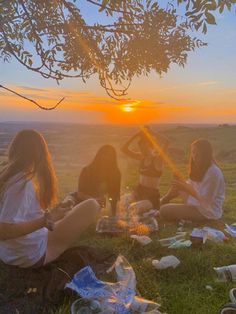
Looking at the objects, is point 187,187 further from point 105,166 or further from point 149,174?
point 105,166

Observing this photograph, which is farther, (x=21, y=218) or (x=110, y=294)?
(x=21, y=218)

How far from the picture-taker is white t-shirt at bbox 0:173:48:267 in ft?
15.7

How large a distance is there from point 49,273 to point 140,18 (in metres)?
3.03

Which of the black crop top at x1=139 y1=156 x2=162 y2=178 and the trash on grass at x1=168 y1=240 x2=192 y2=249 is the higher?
the black crop top at x1=139 y1=156 x2=162 y2=178

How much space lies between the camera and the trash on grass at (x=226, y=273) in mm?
5111

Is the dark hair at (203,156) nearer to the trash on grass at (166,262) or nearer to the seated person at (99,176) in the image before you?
the seated person at (99,176)

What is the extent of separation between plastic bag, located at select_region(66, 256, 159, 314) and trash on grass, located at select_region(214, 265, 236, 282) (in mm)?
1204

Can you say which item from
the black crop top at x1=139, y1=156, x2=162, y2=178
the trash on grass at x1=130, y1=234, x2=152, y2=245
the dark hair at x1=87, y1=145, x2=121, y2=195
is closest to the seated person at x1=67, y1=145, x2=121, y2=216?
the dark hair at x1=87, y1=145, x2=121, y2=195

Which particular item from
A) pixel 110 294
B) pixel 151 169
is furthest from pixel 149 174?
pixel 110 294

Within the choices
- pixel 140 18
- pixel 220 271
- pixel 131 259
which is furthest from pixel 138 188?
pixel 140 18

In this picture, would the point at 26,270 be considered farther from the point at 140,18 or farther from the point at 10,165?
the point at 140,18

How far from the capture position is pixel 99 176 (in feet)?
27.8

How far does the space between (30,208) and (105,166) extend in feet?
12.0

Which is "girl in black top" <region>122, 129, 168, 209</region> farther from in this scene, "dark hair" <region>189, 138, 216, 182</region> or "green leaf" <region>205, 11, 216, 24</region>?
"green leaf" <region>205, 11, 216, 24</region>
